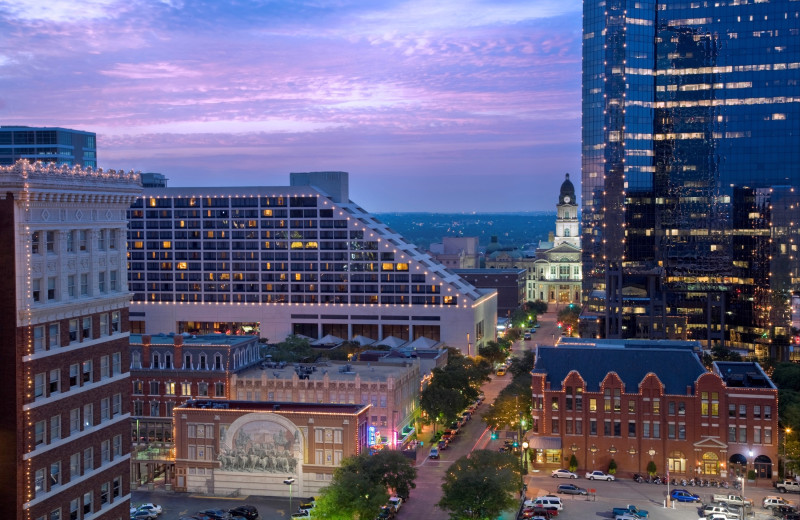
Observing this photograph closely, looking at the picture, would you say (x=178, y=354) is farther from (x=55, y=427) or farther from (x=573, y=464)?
(x=55, y=427)

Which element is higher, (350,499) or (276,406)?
(276,406)

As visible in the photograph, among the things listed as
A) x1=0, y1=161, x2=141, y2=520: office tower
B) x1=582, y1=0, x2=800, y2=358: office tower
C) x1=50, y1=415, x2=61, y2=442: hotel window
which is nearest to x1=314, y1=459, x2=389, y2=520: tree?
x1=0, y1=161, x2=141, y2=520: office tower

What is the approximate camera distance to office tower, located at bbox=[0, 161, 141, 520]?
4125 centimetres

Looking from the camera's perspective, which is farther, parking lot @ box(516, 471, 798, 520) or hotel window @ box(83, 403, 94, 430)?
parking lot @ box(516, 471, 798, 520)

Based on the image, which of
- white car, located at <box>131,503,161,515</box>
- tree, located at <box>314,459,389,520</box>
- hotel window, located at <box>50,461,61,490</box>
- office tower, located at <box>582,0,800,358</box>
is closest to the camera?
hotel window, located at <box>50,461,61,490</box>

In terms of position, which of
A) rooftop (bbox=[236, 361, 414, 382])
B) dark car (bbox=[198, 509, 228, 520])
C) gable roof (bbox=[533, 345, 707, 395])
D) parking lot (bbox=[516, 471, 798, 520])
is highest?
gable roof (bbox=[533, 345, 707, 395])

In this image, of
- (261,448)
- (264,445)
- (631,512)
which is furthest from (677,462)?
(261,448)

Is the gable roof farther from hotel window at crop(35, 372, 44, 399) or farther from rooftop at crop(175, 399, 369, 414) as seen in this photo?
hotel window at crop(35, 372, 44, 399)

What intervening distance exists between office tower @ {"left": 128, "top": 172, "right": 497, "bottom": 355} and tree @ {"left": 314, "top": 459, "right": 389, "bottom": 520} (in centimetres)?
9338

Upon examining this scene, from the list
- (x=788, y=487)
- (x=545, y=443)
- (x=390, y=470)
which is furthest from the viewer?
(x=545, y=443)

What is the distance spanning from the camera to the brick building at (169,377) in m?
100

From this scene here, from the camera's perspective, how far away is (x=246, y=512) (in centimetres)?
7669

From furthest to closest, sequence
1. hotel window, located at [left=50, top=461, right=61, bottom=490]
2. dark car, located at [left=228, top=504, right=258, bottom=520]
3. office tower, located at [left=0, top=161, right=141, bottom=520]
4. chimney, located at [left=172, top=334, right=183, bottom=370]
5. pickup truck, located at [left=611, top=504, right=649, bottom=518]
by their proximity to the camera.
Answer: chimney, located at [left=172, top=334, right=183, bottom=370] < dark car, located at [left=228, top=504, right=258, bottom=520] < pickup truck, located at [left=611, top=504, right=649, bottom=518] < hotel window, located at [left=50, top=461, right=61, bottom=490] < office tower, located at [left=0, top=161, right=141, bottom=520]

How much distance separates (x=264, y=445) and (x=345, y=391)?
53.3ft
